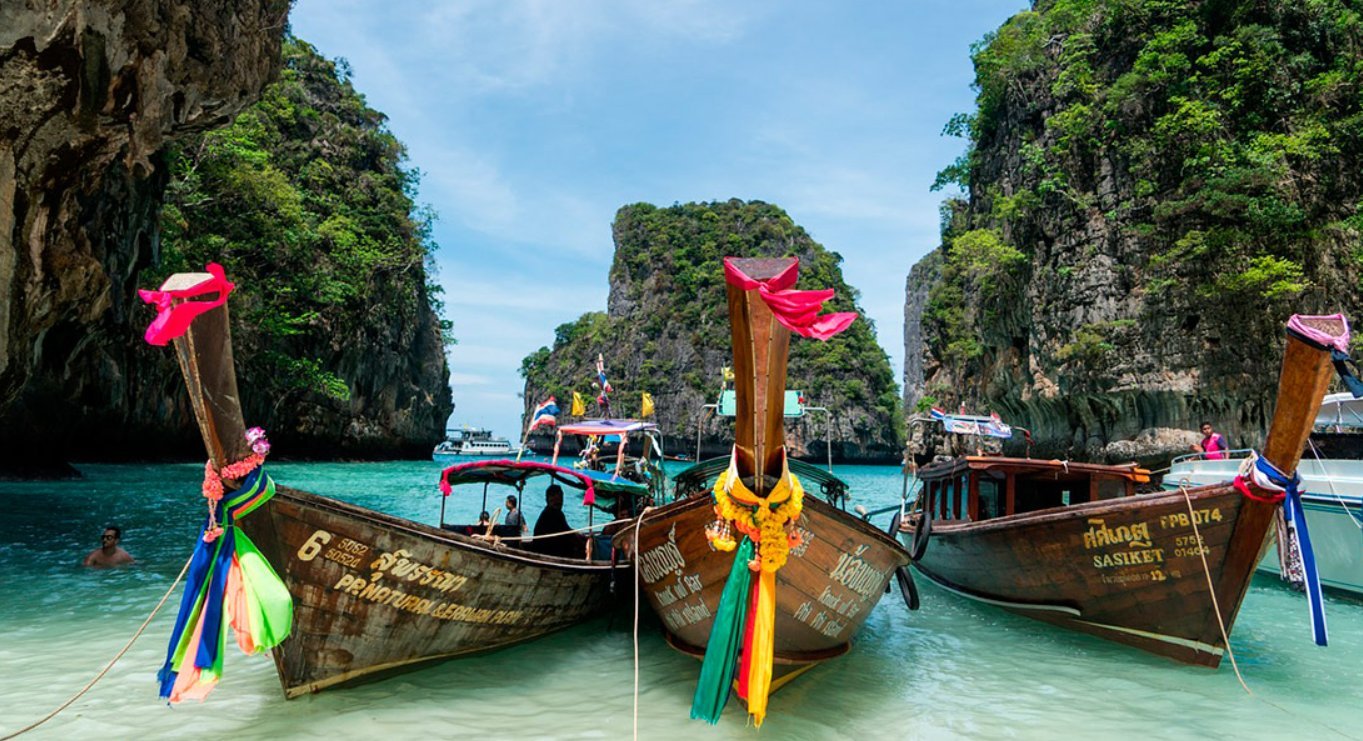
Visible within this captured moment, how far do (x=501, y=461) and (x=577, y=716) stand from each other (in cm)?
311

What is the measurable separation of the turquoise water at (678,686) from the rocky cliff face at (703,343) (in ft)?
169

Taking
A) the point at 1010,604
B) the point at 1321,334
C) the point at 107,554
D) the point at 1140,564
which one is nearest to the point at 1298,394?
the point at 1321,334

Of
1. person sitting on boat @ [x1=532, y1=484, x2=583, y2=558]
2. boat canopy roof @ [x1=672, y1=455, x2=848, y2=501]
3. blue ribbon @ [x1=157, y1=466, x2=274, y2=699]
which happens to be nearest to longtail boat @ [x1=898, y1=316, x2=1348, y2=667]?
boat canopy roof @ [x1=672, y1=455, x2=848, y2=501]

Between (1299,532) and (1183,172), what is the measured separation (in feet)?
62.3

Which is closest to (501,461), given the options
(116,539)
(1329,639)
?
(116,539)

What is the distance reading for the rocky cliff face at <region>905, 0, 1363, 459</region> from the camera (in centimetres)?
1781

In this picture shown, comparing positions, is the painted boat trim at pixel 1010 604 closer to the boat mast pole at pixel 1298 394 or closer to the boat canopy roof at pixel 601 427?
the boat mast pole at pixel 1298 394

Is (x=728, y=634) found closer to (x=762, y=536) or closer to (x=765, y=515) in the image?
(x=762, y=536)

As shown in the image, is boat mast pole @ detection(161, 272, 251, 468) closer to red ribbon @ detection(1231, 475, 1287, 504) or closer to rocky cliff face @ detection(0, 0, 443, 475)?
rocky cliff face @ detection(0, 0, 443, 475)

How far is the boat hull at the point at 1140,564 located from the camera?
18.6 feet

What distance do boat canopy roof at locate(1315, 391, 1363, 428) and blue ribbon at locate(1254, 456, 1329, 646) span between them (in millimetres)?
7148

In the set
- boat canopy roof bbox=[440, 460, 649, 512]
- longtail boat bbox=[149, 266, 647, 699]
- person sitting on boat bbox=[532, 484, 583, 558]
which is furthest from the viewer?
person sitting on boat bbox=[532, 484, 583, 558]

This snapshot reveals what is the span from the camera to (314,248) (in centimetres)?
2933

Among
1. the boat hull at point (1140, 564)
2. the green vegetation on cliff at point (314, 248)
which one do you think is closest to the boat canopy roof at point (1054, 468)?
the boat hull at point (1140, 564)
